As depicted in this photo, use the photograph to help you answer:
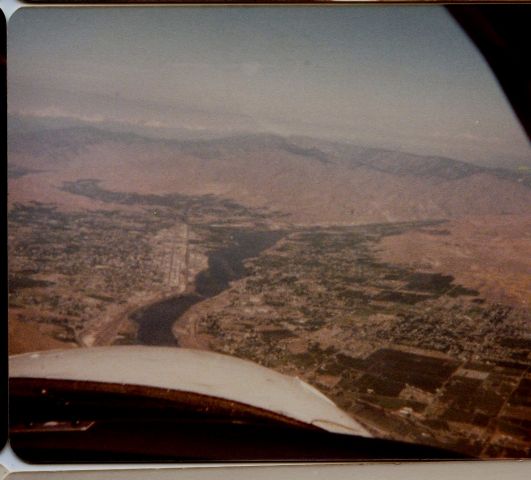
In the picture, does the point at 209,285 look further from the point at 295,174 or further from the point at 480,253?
the point at 480,253

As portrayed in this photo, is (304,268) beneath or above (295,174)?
beneath

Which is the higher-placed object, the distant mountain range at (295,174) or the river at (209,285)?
the distant mountain range at (295,174)

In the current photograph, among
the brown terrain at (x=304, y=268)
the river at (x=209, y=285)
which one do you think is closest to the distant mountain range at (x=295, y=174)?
the brown terrain at (x=304, y=268)

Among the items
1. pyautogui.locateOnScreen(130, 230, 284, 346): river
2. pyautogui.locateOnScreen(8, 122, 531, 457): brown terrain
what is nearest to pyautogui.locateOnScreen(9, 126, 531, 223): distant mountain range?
pyautogui.locateOnScreen(8, 122, 531, 457): brown terrain

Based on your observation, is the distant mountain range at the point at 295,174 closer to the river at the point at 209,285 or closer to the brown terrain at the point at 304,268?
the brown terrain at the point at 304,268

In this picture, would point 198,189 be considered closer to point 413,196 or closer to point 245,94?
point 245,94

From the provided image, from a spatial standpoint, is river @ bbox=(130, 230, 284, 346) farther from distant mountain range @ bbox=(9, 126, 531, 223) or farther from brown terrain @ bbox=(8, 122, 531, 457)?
distant mountain range @ bbox=(9, 126, 531, 223)

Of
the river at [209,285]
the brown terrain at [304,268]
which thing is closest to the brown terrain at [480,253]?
the brown terrain at [304,268]

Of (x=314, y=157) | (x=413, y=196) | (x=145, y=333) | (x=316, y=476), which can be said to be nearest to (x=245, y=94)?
(x=314, y=157)

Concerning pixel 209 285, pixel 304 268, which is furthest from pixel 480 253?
pixel 209 285
